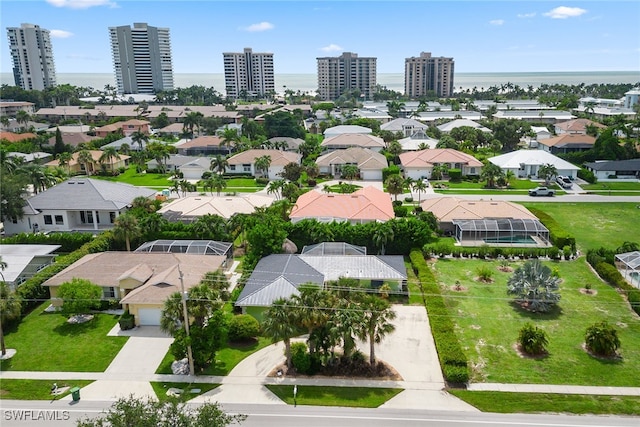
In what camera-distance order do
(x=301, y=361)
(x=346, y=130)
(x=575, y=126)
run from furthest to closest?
(x=346, y=130) → (x=575, y=126) → (x=301, y=361)

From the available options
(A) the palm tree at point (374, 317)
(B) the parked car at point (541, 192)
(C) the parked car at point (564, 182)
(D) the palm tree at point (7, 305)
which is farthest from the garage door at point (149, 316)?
(C) the parked car at point (564, 182)

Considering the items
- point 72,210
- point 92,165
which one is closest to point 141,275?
point 72,210

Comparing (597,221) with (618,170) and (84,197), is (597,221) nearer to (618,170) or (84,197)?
(618,170)

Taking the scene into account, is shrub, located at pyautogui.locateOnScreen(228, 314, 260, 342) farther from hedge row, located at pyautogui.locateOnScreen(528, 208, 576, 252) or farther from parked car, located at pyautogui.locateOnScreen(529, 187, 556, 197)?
parked car, located at pyautogui.locateOnScreen(529, 187, 556, 197)

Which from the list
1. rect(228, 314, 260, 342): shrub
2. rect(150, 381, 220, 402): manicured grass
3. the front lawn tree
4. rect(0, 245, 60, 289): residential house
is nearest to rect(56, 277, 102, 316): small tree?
rect(0, 245, 60, 289): residential house

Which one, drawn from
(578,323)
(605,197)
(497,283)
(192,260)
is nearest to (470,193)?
(605,197)
